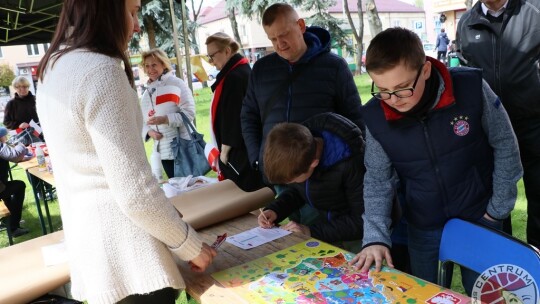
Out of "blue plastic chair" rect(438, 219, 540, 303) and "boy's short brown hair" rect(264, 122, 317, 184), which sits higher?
"boy's short brown hair" rect(264, 122, 317, 184)

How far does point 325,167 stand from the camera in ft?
5.66

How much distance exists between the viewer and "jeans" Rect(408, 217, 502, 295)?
1.61 m

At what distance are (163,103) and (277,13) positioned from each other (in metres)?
1.86

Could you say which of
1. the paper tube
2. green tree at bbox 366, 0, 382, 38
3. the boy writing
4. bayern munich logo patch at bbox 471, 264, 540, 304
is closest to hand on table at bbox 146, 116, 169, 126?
the paper tube

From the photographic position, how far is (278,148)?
63.4 inches

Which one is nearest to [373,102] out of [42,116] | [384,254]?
[384,254]

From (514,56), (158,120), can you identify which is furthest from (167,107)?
(514,56)

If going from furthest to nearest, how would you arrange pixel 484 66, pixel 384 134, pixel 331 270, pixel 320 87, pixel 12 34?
pixel 12 34
pixel 320 87
pixel 484 66
pixel 384 134
pixel 331 270

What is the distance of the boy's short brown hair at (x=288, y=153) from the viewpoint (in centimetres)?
160

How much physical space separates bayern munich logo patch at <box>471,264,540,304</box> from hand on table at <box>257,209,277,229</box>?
30.8 inches

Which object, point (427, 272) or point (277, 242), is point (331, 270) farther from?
point (427, 272)

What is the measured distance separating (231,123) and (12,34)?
3.36m

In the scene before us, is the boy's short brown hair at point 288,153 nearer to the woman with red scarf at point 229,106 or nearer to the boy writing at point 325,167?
the boy writing at point 325,167

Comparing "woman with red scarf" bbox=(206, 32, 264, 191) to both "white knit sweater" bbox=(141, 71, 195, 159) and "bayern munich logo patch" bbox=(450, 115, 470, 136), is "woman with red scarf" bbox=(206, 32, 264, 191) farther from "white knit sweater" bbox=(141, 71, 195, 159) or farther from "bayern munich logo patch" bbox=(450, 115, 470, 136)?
"bayern munich logo patch" bbox=(450, 115, 470, 136)
